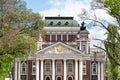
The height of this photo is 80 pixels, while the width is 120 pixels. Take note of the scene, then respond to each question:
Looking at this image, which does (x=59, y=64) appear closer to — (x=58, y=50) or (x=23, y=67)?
(x=58, y=50)

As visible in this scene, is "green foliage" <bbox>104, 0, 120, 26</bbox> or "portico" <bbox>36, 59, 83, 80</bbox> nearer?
"green foliage" <bbox>104, 0, 120, 26</bbox>

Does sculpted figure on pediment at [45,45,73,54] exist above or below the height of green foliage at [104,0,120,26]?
above

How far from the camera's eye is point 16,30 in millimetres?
35406

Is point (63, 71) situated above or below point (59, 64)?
below

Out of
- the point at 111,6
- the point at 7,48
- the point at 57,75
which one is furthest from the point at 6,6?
the point at 57,75

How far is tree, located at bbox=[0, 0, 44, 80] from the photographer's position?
3312cm

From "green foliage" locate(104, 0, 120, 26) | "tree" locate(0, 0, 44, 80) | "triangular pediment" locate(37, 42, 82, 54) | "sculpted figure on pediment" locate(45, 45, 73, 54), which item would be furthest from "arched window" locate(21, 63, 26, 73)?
"green foliage" locate(104, 0, 120, 26)

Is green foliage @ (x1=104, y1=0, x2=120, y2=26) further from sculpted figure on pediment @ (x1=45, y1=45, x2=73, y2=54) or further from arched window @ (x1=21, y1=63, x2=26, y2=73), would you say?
arched window @ (x1=21, y1=63, x2=26, y2=73)

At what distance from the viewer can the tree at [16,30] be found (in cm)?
3312

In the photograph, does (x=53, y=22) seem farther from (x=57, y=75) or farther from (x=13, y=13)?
(x=13, y=13)

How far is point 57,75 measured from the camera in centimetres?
8925

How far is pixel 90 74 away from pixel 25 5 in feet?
177

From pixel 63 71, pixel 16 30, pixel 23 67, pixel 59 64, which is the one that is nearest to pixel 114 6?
pixel 16 30

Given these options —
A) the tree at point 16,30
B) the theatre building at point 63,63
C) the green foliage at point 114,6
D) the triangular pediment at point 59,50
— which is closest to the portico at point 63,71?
the theatre building at point 63,63
